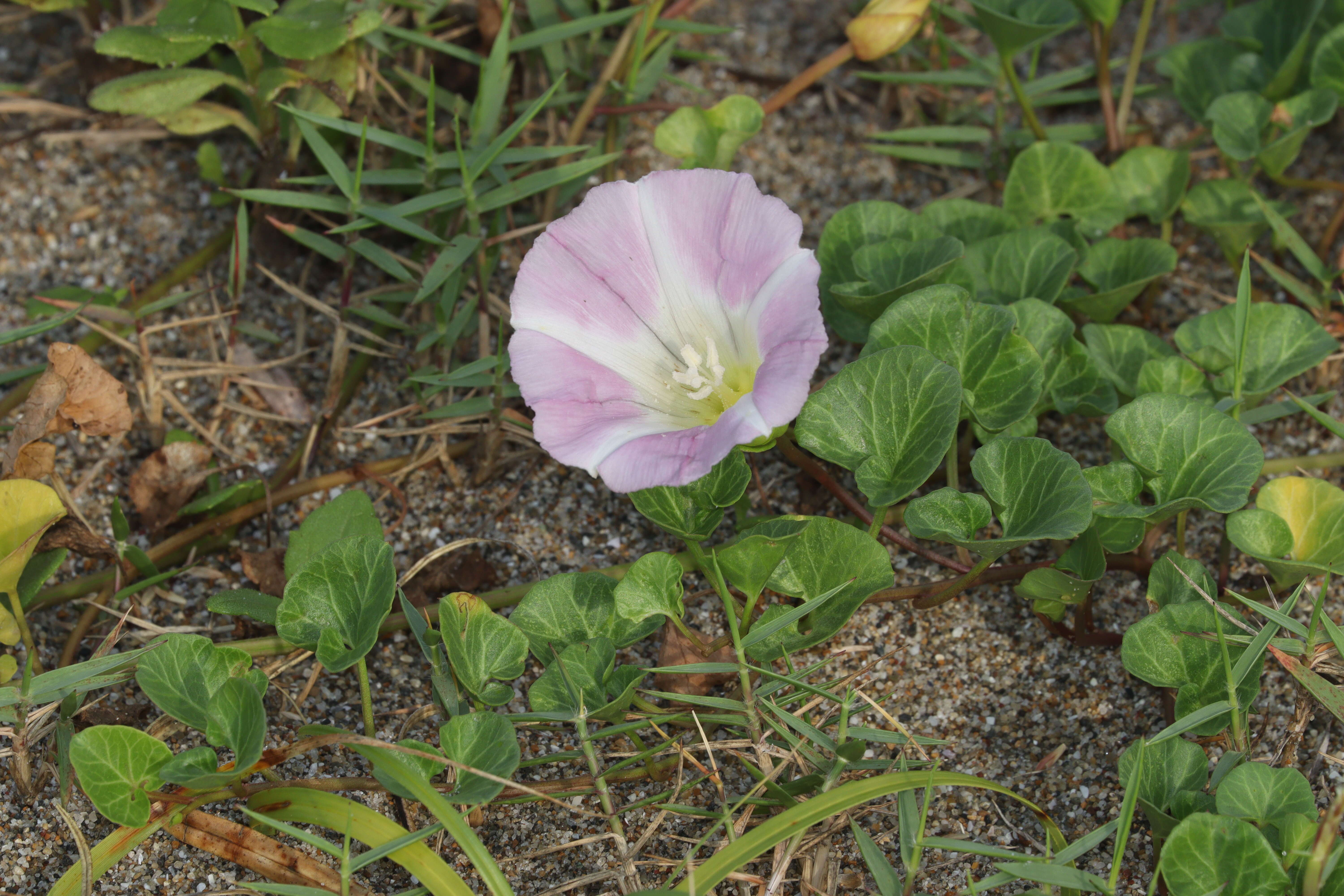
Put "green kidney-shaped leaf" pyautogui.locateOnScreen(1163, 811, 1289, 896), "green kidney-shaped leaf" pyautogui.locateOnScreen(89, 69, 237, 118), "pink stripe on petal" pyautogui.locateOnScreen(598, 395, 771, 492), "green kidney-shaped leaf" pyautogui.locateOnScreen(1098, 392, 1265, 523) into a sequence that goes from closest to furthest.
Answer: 1. "green kidney-shaped leaf" pyautogui.locateOnScreen(1163, 811, 1289, 896)
2. "pink stripe on petal" pyautogui.locateOnScreen(598, 395, 771, 492)
3. "green kidney-shaped leaf" pyautogui.locateOnScreen(1098, 392, 1265, 523)
4. "green kidney-shaped leaf" pyautogui.locateOnScreen(89, 69, 237, 118)

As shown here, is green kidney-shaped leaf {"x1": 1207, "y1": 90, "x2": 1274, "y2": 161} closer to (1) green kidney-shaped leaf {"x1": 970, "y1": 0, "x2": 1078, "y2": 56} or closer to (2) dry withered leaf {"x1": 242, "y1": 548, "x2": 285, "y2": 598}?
(1) green kidney-shaped leaf {"x1": 970, "y1": 0, "x2": 1078, "y2": 56}

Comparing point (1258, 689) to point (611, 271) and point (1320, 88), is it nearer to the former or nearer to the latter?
point (611, 271)

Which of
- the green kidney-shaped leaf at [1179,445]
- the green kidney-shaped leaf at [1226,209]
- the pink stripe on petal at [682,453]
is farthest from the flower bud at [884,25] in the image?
the pink stripe on petal at [682,453]

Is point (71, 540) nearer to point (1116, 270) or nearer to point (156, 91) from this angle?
point (156, 91)

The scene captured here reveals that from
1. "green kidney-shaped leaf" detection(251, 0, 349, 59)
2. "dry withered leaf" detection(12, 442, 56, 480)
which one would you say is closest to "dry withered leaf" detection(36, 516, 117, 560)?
"dry withered leaf" detection(12, 442, 56, 480)

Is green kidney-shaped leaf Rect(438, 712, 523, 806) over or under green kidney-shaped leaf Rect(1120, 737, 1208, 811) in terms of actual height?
over

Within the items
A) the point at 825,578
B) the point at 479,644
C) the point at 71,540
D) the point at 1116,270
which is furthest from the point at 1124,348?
the point at 71,540
